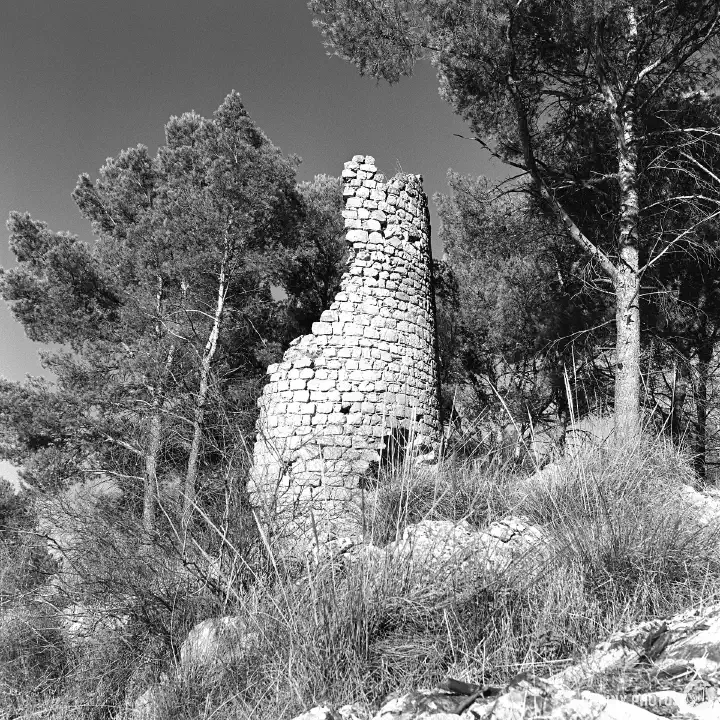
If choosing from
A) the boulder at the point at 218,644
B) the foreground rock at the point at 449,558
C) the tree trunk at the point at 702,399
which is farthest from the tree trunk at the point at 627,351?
the boulder at the point at 218,644

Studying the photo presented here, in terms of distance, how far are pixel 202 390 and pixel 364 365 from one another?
2.28 meters

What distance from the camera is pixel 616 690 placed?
6.34 feet

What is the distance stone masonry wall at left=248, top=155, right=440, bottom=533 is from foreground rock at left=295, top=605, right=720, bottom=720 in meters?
3.71

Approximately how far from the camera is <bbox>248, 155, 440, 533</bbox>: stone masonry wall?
250 inches

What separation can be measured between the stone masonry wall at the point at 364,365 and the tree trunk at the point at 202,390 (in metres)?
0.67

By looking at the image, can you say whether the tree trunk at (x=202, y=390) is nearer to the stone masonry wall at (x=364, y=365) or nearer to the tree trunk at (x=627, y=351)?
the stone masonry wall at (x=364, y=365)

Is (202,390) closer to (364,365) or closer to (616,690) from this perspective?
(364,365)

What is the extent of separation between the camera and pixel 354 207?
7.34m

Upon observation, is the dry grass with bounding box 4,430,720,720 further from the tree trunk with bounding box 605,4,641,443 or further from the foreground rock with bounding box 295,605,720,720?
the tree trunk with bounding box 605,4,641,443

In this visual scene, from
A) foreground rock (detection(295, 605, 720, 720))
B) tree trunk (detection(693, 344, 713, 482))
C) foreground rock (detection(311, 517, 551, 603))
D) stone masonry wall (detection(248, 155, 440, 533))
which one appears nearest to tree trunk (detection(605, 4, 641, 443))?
tree trunk (detection(693, 344, 713, 482))

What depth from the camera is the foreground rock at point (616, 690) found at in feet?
5.75

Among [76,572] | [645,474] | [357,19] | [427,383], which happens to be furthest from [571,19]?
[76,572]

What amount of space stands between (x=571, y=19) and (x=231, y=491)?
779cm

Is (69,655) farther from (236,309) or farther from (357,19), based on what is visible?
(357,19)
